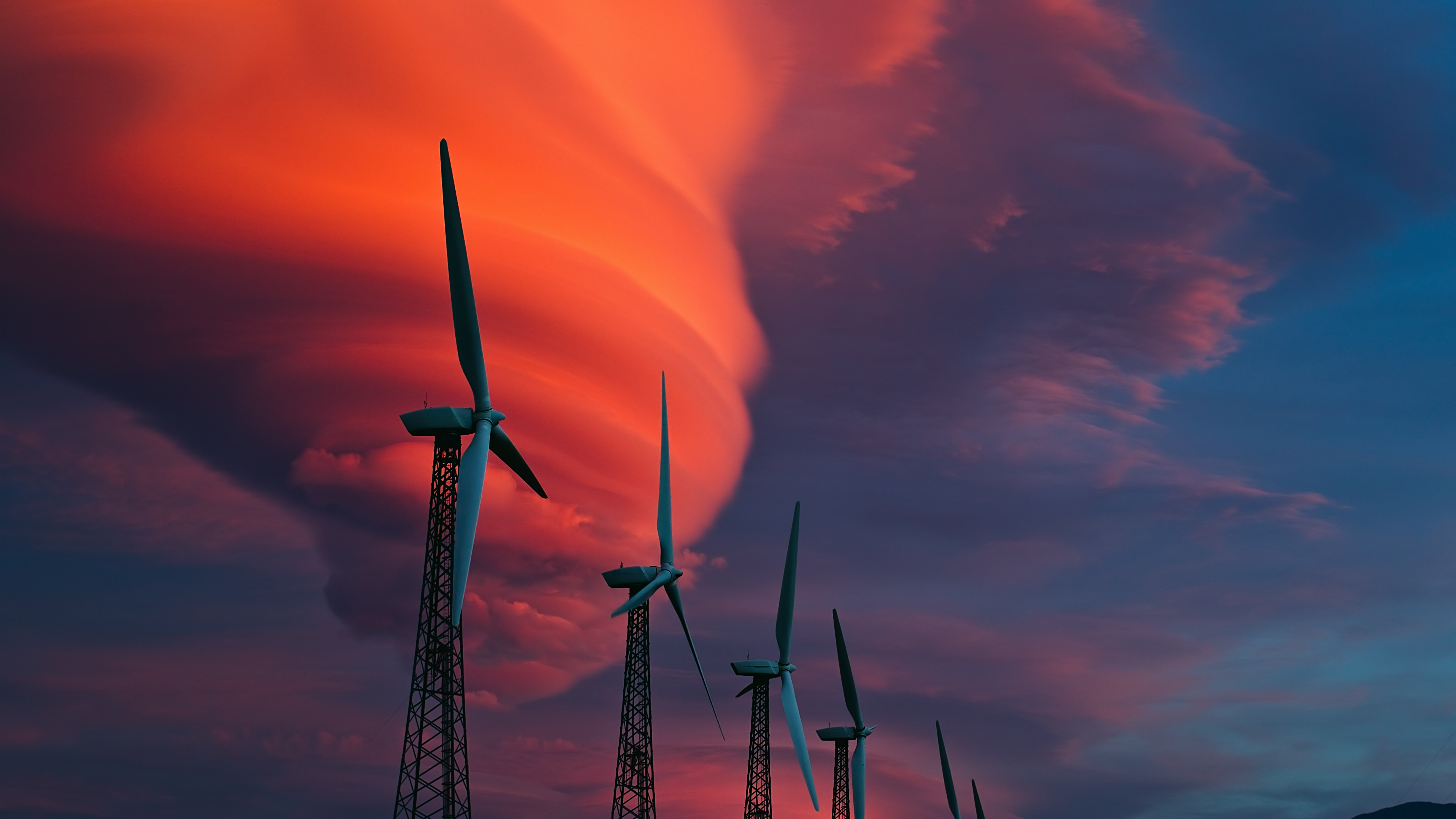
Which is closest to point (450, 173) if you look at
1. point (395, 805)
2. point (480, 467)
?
point (480, 467)

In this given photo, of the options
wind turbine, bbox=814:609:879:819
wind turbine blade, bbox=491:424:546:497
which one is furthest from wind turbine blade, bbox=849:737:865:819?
wind turbine blade, bbox=491:424:546:497

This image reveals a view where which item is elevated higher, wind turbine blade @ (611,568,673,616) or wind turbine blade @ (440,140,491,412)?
wind turbine blade @ (440,140,491,412)

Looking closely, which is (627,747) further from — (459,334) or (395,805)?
(459,334)

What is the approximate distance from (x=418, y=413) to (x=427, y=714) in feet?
57.4

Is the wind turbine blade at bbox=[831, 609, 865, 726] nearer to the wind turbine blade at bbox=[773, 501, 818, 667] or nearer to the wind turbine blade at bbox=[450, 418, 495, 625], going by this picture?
the wind turbine blade at bbox=[773, 501, 818, 667]

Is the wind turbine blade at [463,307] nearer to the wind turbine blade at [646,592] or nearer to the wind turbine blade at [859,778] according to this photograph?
the wind turbine blade at [646,592]

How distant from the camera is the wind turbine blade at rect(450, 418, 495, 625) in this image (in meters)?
66.5

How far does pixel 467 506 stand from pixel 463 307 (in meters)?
13.1

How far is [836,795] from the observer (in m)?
136

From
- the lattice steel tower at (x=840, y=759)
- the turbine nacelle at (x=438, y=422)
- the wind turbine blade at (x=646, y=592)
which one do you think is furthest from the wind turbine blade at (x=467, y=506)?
the lattice steel tower at (x=840, y=759)

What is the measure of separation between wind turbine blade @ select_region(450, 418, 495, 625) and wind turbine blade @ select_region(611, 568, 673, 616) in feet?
65.5

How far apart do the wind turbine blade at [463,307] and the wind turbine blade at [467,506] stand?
7.47 ft

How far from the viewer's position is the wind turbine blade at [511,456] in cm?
7625

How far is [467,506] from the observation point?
226 ft
